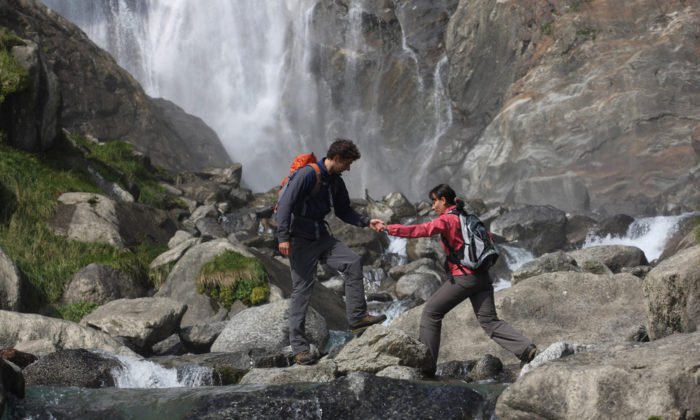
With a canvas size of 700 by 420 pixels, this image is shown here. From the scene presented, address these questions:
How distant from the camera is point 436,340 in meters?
7.31

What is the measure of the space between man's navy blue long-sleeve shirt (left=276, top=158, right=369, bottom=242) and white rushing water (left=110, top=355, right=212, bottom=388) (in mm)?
1634

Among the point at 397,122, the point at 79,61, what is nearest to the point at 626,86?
the point at 397,122

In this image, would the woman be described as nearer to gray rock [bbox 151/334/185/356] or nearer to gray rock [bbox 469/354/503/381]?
gray rock [bbox 469/354/503/381]

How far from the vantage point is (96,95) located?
100 ft

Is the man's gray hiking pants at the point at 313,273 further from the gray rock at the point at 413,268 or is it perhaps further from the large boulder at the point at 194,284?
the gray rock at the point at 413,268

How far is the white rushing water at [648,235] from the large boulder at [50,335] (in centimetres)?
1618

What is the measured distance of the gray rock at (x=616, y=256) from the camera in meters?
15.9

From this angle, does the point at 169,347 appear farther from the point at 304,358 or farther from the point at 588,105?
the point at 588,105

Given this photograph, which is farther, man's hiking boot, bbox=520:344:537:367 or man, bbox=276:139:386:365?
man, bbox=276:139:386:365

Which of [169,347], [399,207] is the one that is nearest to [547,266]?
[169,347]

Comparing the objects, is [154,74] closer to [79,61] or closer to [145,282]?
[79,61]

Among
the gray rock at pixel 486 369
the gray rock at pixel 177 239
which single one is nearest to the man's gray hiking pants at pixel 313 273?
the gray rock at pixel 486 369

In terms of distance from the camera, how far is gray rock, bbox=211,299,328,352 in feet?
31.2

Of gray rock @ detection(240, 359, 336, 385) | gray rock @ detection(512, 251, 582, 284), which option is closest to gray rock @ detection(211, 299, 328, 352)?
gray rock @ detection(240, 359, 336, 385)
